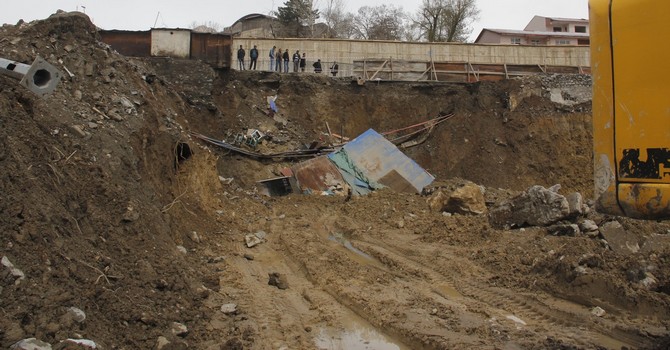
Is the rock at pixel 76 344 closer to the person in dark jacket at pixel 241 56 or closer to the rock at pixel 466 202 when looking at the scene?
the rock at pixel 466 202

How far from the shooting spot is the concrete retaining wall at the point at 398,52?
2347cm


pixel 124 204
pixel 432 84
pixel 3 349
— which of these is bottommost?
pixel 3 349

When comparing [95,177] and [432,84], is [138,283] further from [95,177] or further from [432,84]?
[432,84]

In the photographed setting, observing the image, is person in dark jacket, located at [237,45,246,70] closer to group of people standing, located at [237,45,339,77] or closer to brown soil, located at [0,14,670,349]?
group of people standing, located at [237,45,339,77]

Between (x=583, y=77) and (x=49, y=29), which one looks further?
(x=583, y=77)

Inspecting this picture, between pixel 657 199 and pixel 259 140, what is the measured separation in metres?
15.4

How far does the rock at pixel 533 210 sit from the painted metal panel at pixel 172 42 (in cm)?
1352

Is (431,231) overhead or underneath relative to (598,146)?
underneath

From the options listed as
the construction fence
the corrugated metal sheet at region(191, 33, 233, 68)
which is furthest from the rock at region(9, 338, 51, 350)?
the construction fence

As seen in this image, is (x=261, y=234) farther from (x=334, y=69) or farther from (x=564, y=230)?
(x=334, y=69)

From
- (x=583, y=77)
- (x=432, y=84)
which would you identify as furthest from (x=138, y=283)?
(x=583, y=77)

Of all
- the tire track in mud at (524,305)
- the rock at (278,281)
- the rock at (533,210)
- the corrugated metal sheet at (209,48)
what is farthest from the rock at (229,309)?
the corrugated metal sheet at (209,48)

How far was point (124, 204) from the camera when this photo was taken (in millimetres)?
6961

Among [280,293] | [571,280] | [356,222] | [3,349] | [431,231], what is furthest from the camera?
[356,222]
